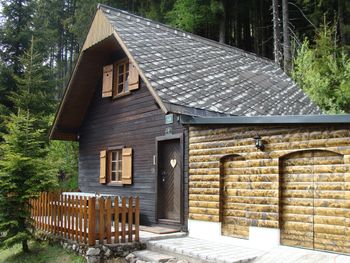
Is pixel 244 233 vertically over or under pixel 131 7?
under

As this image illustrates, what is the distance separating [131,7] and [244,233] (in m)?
23.1

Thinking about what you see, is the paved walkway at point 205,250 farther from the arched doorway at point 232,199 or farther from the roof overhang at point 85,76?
the roof overhang at point 85,76

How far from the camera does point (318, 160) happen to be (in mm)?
7254

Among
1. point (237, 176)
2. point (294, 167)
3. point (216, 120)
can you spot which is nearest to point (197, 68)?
point (216, 120)

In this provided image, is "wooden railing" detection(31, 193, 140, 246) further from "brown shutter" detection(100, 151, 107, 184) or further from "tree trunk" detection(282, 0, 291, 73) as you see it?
"tree trunk" detection(282, 0, 291, 73)

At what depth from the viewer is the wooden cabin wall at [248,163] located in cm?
719

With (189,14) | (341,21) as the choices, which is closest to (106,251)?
(189,14)

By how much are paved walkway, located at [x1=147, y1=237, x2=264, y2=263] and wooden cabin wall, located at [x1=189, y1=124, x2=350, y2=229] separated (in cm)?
57

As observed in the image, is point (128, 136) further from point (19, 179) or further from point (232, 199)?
point (232, 199)

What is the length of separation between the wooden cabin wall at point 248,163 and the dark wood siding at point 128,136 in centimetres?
112

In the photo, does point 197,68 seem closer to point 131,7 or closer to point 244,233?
point 244,233

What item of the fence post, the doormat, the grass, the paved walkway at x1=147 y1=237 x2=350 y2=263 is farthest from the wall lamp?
the grass

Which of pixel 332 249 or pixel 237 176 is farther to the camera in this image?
pixel 237 176

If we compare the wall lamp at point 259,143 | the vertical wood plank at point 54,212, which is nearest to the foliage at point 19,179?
the vertical wood plank at point 54,212
